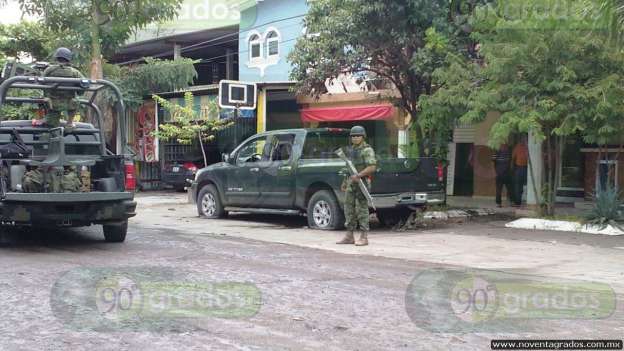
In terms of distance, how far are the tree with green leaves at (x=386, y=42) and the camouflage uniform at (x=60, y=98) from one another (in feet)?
20.0

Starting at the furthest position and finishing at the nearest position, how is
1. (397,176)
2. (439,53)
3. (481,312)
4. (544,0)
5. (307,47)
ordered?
(307,47) → (439,53) → (397,176) → (544,0) → (481,312)

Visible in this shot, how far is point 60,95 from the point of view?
390 inches

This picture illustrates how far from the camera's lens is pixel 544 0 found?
38.2ft

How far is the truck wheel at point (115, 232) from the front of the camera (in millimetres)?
10383

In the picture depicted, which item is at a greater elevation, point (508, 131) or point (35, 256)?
point (508, 131)

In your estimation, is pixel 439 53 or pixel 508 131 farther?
pixel 439 53

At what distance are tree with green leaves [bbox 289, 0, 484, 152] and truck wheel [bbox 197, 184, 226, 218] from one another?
10.0 ft

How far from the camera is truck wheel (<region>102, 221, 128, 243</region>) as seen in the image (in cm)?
1038

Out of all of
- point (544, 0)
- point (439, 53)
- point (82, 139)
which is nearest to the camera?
point (82, 139)

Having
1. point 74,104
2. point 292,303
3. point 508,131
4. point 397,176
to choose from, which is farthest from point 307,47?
point 292,303

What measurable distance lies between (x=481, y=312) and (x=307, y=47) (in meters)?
9.91

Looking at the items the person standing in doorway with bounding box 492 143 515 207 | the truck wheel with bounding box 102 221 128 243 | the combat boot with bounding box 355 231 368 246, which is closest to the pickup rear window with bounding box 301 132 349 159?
the combat boot with bounding box 355 231 368 246

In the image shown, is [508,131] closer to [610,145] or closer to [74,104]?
[610,145]

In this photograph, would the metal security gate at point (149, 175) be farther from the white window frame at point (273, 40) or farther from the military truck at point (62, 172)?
the military truck at point (62, 172)
